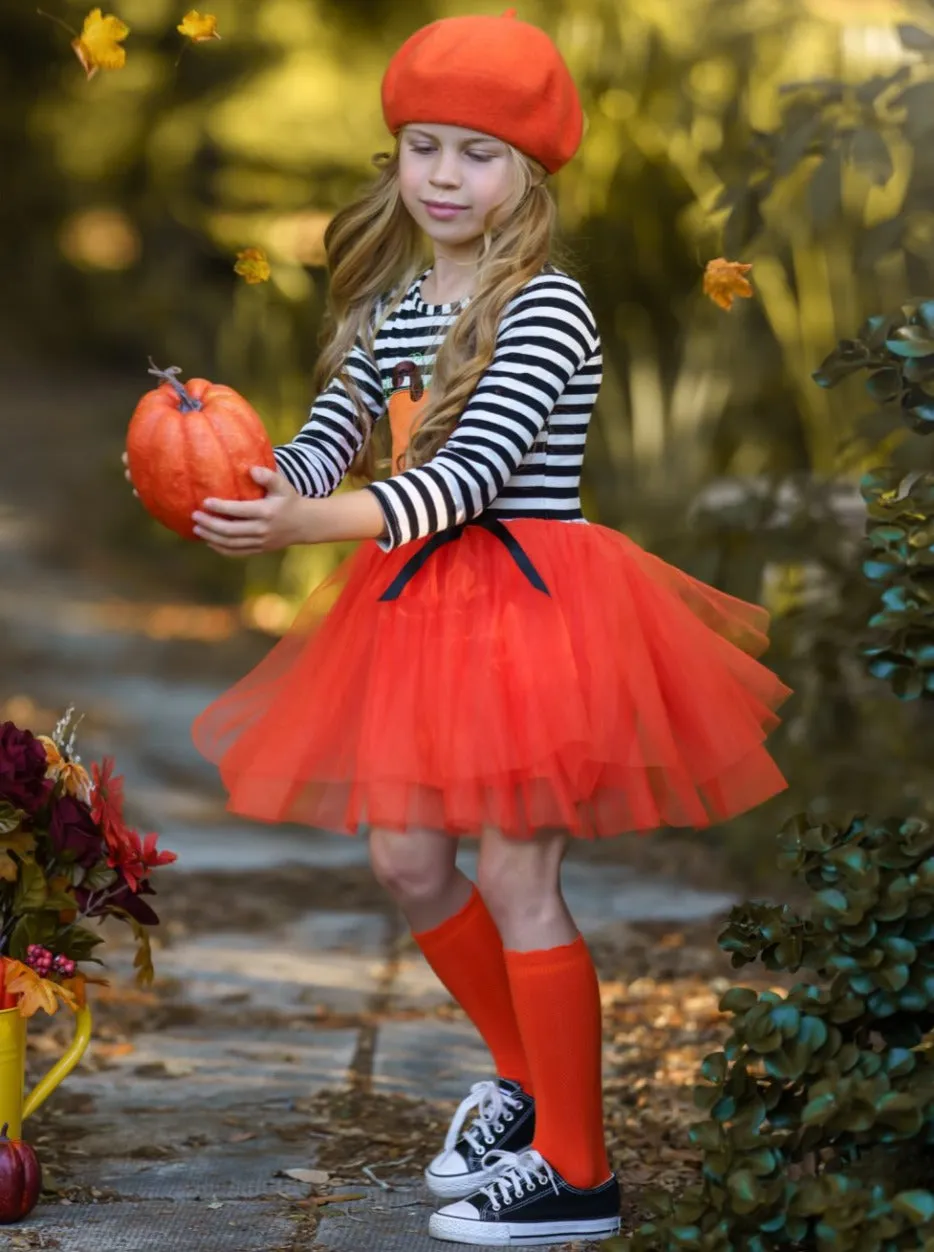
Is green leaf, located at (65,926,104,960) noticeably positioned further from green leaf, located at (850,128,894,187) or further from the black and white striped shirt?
green leaf, located at (850,128,894,187)

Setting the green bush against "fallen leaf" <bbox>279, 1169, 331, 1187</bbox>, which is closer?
the green bush

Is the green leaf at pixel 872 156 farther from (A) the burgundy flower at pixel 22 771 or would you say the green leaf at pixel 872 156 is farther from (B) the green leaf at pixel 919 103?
(A) the burgundy flower at pixel 22 771

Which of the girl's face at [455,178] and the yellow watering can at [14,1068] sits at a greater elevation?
the girl's face at [455,178]

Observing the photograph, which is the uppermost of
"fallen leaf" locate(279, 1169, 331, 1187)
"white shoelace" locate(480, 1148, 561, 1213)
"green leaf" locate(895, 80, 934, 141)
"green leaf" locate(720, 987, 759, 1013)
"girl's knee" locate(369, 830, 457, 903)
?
"green leaf" locate(895, 80, 934, 141)

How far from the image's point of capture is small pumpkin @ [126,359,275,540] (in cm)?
206

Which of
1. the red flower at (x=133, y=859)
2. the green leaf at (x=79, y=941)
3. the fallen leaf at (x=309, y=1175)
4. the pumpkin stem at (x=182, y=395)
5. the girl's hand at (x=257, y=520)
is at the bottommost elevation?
the fallen leaf at (x=309, y=1175)

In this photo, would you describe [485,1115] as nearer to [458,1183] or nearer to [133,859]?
[458,1183]

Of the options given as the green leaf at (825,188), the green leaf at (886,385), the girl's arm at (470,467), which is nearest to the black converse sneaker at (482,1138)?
the girl's arm at (470,467)

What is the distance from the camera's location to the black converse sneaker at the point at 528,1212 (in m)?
2.29

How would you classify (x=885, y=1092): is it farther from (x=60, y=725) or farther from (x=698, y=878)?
(x=698, y=878)

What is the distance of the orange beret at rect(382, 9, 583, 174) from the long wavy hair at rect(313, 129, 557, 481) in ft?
0.16

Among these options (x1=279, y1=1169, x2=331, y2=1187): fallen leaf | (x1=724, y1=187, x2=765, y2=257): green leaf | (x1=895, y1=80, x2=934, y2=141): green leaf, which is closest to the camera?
(x1=279, y1=1169, x2=331, y2=1187): fallen leaf

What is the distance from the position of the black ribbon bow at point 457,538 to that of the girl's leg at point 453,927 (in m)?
0.32

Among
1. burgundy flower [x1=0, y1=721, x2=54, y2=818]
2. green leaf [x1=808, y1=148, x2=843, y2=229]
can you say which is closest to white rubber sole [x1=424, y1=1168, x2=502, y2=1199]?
burgundy flower [x1=0, y1=721, x2=54, y2=818]
